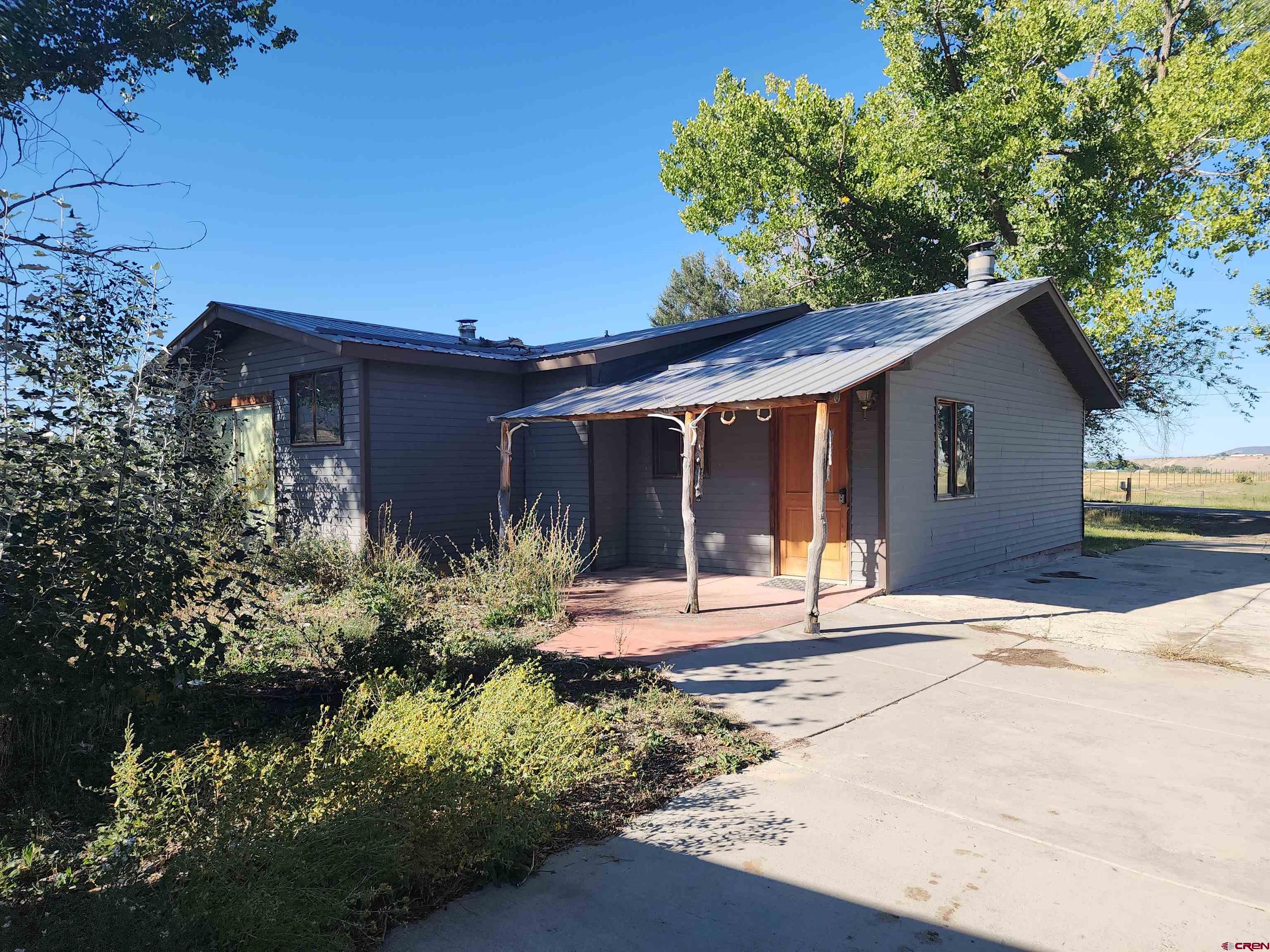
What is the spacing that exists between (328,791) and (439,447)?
363 inches

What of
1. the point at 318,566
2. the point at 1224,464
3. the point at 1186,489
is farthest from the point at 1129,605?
the point at 1224,464

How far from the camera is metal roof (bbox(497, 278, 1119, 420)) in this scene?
806 centimetres

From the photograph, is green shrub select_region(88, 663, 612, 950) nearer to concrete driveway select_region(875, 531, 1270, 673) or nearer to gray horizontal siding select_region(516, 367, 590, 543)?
concrete driveway select_region(875, 531, 1270, 673)

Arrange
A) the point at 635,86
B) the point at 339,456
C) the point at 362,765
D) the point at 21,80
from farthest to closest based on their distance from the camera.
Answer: the point at 635,86 < the point at 339,456 < the point at 21,80 < the point at 362,765

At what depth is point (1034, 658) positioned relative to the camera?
652 cm

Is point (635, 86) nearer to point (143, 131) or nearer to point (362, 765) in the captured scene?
point (143, 131)

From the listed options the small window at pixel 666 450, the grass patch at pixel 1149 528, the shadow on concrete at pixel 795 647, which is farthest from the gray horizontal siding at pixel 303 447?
the grass patch at pixel 1149 528

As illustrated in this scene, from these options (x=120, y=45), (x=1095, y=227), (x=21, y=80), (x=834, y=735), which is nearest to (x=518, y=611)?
(x=834, y=735)

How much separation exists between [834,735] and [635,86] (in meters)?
20.1

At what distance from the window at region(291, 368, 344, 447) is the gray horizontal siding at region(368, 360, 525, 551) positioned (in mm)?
726

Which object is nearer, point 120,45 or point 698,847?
point 698,847

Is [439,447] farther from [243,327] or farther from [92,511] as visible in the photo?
[92,511]

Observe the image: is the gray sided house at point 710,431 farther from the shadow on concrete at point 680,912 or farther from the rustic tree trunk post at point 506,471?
the shadow on concrete at point 680,912

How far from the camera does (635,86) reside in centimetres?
2052
